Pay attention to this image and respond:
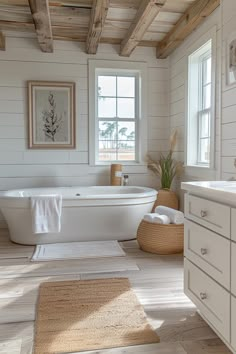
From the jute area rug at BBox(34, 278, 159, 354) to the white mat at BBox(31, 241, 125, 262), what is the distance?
24.1 inches

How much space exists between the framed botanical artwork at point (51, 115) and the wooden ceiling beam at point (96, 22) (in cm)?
56

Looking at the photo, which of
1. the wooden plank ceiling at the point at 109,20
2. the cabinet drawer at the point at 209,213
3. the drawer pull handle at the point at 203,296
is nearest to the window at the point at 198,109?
the wooden plank ceiling at the point at 109,20

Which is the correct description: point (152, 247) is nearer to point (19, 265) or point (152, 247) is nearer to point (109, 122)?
point (19, 265)

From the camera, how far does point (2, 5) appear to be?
10.5ft

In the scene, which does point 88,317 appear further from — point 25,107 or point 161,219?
point 25,107

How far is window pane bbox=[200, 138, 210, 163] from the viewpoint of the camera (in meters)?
3.57

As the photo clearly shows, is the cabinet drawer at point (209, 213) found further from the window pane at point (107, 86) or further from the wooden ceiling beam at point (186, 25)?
the window pane at point (107, 86)

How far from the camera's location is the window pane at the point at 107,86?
4438mm

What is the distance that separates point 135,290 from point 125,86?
315 centimetres

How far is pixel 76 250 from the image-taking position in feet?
10.4

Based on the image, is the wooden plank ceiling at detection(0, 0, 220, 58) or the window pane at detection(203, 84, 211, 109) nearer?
the wooden plank ceiling at detection(0, 0, 220, 58)

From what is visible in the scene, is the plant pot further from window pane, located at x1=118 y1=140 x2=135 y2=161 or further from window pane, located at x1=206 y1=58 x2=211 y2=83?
window pane, located at x1=206 y1=58 x2=211 y2=83

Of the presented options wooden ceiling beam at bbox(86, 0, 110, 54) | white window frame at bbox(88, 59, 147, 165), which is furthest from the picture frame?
white window frame at bbox(88, 59, 147, 165)

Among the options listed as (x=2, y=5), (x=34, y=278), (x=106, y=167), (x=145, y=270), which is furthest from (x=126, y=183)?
(x=2, y=5)
